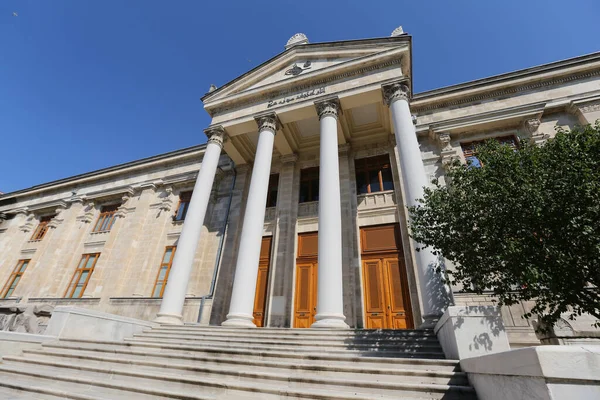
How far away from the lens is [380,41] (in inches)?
458

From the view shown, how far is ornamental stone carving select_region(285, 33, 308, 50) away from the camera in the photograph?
A: 1463cm

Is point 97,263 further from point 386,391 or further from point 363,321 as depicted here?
point 386,391

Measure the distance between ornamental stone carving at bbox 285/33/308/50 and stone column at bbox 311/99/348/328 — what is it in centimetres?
633

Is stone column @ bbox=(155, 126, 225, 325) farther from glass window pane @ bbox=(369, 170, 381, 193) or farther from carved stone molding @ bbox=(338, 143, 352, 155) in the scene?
glass window pane @ bbox=(369, 170, 381, 193)

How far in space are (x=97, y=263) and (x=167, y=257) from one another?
4.43 meters

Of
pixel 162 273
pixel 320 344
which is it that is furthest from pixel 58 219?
pixel 320 344

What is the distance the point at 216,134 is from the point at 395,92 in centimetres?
813

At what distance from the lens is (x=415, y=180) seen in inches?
320

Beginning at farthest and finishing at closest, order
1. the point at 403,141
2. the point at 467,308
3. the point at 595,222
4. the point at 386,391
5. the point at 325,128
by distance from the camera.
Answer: the point at 325,128 < the point at 403,141 < the point at 467,308 < the point at 595,222 < the point at 386,391

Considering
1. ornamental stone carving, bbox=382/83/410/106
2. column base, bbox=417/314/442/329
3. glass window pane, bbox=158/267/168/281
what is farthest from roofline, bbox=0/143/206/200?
column base, bbox=417/314/442/329

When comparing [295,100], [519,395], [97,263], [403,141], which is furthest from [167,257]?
[519,395]

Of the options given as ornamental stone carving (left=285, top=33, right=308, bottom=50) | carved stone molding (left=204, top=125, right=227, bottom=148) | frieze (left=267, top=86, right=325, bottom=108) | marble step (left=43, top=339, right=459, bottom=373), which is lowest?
marble step (left=43, top=339, right=459, bottom=373)

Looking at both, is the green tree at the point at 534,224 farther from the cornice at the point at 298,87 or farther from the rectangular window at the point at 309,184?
the rectangular window at the point at 309,184

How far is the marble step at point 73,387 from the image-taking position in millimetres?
4316
